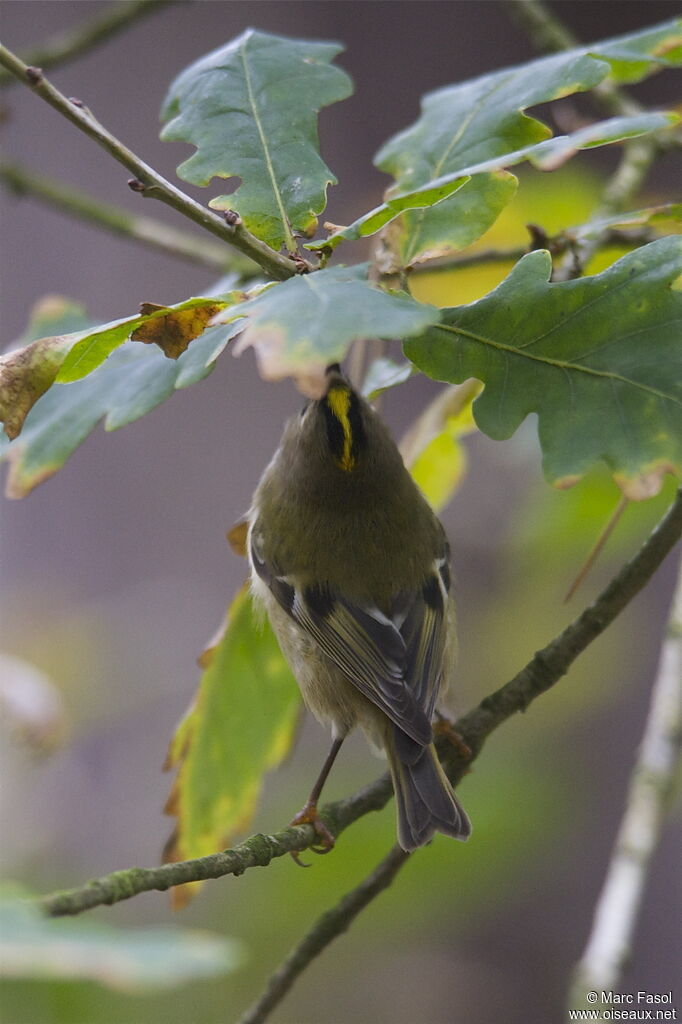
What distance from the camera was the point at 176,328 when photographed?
123cm

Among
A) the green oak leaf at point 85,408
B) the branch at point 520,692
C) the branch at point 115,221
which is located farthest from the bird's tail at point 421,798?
the branch at point 115,221

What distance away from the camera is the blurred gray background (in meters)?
2.50

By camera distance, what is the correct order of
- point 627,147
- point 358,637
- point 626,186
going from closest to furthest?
1. point 358,637
2. point 626,186
3. point 627,147

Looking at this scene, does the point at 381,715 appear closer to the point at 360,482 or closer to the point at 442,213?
the point at 360,482

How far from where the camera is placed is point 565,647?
1530 mm

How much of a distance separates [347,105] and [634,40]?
10.2 ft

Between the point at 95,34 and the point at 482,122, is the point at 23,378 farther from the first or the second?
the point at 95,34

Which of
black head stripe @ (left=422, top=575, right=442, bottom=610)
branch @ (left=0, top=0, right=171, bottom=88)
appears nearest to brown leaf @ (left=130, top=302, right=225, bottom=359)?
black head stripe @ (left=422, top=575, right=442, bottom=610)

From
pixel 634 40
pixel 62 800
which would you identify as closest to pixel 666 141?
pixel 634 40

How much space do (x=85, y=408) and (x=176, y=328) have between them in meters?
0.30

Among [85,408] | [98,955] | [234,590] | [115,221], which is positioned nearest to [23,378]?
[85,408]

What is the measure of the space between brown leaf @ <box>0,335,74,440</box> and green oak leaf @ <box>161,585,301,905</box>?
0.77 meters

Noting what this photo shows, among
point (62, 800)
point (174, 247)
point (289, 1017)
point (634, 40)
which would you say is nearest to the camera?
point (634, 40)

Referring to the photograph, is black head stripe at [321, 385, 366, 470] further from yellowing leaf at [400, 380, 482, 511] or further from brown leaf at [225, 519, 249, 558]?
brown leaf at [225, 519, 249, 558]
